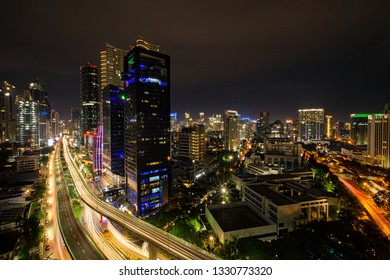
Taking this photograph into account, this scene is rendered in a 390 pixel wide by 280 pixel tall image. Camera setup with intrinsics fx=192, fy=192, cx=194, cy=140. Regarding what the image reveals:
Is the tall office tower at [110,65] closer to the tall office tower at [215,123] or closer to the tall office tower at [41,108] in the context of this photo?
the tall office tower at [41,108]

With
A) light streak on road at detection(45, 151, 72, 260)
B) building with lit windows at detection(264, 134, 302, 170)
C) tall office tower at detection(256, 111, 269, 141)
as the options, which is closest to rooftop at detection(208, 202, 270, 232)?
light streak on road at detection(45, 151, 72, 260)

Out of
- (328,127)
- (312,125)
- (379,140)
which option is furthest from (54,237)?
(328,127)

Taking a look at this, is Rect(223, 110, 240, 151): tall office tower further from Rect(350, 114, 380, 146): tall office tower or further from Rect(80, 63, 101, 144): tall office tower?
Rect(80, 63, 101, 144): tall office tower

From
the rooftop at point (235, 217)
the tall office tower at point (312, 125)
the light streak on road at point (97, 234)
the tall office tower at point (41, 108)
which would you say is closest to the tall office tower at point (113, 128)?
the light streak on road at point (97, 234)

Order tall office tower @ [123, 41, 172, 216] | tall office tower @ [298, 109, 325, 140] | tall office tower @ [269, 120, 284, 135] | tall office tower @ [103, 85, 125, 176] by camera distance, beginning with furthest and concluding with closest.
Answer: tall office tower @ [269, 120, 284, 135] → tall office tower @ [298, 109, 325, 140] → tall office tower @ [103, 85, 125, 176] → tall office tower @ [123, 41, 172, 216]

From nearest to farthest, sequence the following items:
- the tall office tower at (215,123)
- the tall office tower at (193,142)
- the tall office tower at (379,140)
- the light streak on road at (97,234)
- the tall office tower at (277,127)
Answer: the light streak on road at (97,234), the tall office tower at (379,140), the tall office tower at (193,142), the tall office tower at (277,127), the tall office tower at (215,123)

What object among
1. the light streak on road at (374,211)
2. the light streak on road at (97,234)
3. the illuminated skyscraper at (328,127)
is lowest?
the light streak on road at (97,234)

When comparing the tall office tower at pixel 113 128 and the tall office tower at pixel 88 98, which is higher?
the tall office tower at pixel 88 98

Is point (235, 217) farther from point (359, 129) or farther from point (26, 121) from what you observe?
point (359, 129)
